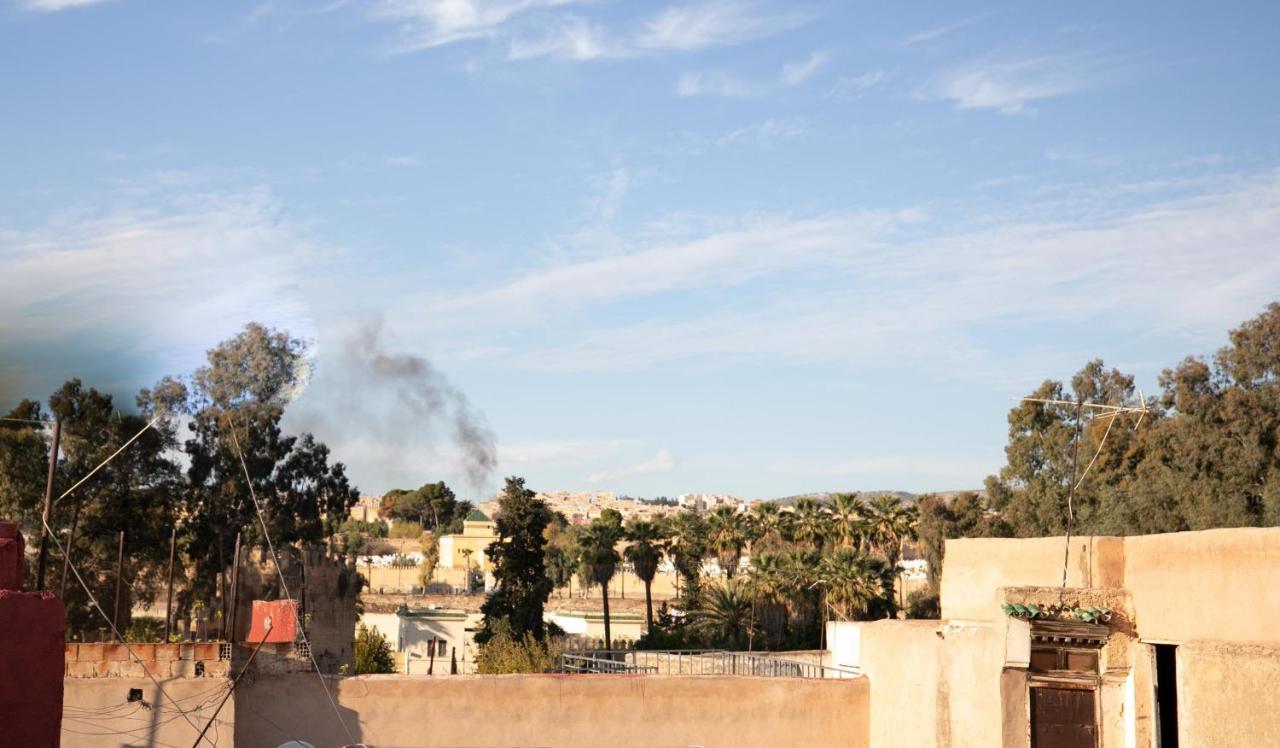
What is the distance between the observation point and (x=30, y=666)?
1526 cm

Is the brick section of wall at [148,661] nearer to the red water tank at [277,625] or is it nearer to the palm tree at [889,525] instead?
the red water tank at [277,625]

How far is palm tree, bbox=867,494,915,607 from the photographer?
65750 mm

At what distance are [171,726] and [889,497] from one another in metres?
53.3

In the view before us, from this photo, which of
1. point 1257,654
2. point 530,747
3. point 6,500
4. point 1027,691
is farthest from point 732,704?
point 6,500

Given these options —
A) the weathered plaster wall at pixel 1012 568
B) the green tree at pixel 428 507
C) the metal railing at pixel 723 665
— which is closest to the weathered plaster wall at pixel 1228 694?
the weathered plaster wall at pixel 1012 568

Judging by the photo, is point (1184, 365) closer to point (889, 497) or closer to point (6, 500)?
point (889, 497)

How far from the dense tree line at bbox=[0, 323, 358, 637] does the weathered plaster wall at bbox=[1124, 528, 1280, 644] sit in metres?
40.7

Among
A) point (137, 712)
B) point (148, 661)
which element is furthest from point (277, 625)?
point (137, 712)

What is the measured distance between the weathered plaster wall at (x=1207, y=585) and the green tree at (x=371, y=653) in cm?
3425

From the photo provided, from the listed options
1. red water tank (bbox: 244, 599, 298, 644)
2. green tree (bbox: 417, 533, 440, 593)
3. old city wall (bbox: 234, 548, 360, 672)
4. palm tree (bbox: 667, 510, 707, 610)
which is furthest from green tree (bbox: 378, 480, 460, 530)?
red water tank (bbox: 244, 599, 298, 644)

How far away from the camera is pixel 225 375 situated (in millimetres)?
59938

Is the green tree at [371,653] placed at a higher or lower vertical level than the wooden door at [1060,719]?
lower

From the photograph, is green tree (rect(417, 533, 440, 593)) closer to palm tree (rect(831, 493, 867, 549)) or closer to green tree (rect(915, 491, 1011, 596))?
palm tree (rect(831, 493, 867, 549))

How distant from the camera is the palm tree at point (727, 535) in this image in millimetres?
66375
